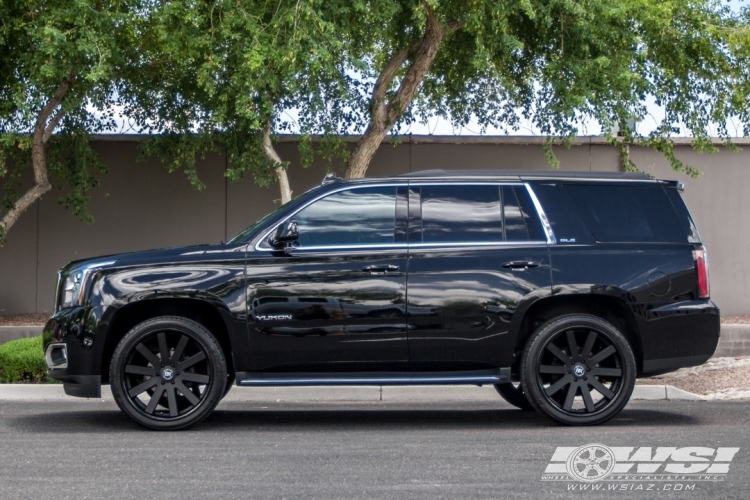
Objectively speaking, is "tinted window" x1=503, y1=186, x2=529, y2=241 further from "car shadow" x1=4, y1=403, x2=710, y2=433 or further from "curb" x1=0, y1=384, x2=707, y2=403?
"curb" x1=0, y1=384, x2=707, y2=403

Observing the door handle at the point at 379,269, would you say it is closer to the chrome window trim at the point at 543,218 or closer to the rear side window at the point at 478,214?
the rear side window at the point at 478,214

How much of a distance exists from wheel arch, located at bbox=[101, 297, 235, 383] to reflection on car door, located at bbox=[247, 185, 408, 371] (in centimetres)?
41

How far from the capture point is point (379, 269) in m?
7.83

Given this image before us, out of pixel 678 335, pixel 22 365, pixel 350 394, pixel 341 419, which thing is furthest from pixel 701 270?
pixel 22 365

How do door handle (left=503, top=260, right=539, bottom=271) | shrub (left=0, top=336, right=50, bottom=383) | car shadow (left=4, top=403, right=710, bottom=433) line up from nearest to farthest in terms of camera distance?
1. door handle (left=503, top=260, right=539, bottom=271)
2. car shadow (left=4, top=403, right=710, bottom=433)
3. shrub (left=0, top=336, right=50, bottom=383)

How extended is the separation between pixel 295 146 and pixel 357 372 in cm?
850

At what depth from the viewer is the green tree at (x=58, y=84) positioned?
38.5 feet

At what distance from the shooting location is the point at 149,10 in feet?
43.6

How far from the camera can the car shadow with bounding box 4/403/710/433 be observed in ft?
26.9

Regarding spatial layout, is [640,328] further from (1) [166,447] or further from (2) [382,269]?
(1) [166,447]

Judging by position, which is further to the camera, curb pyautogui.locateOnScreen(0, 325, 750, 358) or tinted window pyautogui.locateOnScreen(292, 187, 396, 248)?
curb pyautogui.locateOnScreen(0, 325, 750, 358)

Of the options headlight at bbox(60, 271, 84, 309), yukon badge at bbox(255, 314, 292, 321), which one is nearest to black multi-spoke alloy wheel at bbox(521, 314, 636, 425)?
yukon badge at bbox(255, 314, 292, 321)

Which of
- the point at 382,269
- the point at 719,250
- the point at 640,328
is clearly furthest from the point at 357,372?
the point at 719,250

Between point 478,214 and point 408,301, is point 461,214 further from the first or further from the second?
point 408,301
